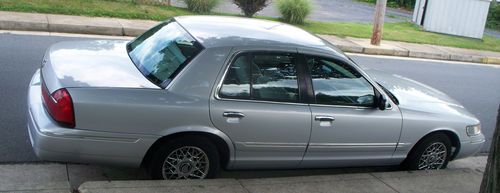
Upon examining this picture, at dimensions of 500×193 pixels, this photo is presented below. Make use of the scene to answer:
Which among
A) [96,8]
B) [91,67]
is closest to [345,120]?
[91,67]

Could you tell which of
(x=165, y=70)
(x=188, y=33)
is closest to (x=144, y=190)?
(x=165, y=70)

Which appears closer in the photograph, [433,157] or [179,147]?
[179,147]

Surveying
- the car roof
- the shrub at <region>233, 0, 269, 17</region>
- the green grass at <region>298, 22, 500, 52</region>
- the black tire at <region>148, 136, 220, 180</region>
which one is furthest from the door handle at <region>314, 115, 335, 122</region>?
the shrub at <region>233, 0, 269, 17</region>

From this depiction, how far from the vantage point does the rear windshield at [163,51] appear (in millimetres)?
4539

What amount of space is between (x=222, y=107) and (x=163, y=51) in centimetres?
83

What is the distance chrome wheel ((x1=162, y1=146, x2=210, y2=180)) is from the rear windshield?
0.56 metres

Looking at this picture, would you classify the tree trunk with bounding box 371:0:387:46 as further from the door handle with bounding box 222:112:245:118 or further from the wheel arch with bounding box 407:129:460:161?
the door handle with bounding box 222:112:245:118

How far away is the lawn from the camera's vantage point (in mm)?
12617

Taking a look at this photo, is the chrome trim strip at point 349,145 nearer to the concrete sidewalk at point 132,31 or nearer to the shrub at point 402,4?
the concrete sidewalk at point 132,31

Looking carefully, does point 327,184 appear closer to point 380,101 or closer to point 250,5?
point 380,101

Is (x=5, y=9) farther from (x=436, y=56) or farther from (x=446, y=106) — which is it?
(x=436, y=56)

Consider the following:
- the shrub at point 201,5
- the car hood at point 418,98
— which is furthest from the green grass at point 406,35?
the car hood at point 418,98

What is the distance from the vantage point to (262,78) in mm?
4648

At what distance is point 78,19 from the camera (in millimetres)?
12102
